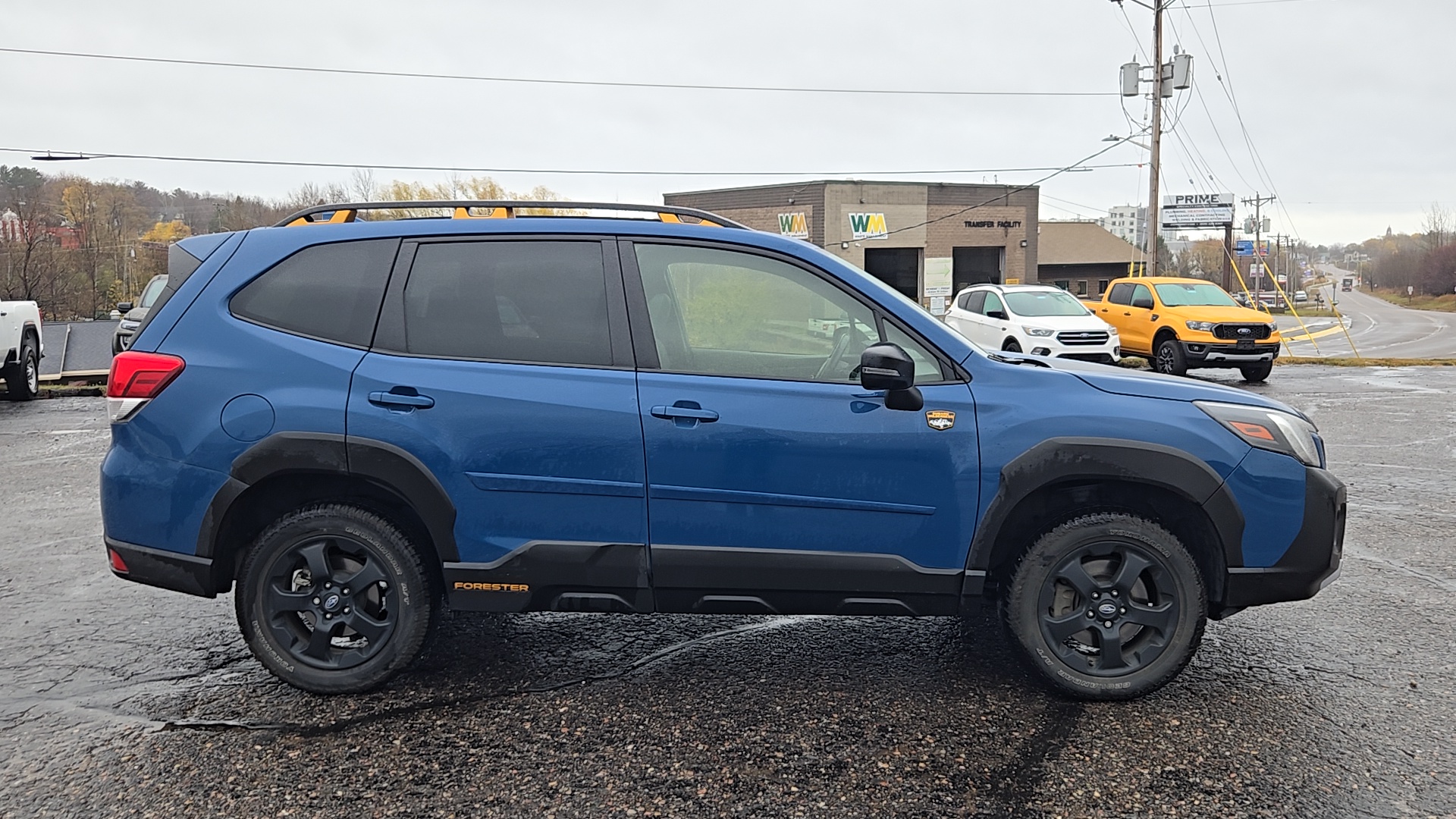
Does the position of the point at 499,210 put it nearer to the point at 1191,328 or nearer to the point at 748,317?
the point at 748,317

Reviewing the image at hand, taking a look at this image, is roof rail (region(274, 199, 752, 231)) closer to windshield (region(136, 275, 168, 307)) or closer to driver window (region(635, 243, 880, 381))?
driver window (region(635, 243, 880, 381))

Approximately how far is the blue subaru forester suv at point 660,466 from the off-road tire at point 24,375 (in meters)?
13.1

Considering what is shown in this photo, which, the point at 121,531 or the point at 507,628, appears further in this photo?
the point at 507,628

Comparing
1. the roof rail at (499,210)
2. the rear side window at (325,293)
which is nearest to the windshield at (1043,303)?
the roof rail at (499,210)

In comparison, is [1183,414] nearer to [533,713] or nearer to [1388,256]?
[533,713]

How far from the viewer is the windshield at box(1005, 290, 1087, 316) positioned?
18.2 metres

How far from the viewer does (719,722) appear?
11.7 ft

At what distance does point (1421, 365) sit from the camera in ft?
70.4

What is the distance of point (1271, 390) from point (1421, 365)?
8398 mm

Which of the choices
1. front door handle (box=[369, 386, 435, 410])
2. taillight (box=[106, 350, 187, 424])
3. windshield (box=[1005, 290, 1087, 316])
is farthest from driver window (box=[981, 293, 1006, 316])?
taillight (box=[106, 350, 187, 424])

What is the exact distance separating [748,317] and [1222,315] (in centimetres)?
1700

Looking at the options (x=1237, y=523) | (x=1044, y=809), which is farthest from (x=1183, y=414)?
(x=1044, y=809)

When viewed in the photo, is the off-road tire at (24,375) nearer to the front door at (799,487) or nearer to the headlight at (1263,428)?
the front door at (799,487)

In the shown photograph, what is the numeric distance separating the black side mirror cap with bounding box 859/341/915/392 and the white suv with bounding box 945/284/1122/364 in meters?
13.8
